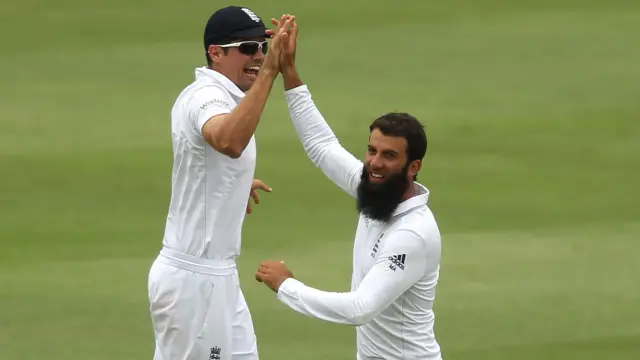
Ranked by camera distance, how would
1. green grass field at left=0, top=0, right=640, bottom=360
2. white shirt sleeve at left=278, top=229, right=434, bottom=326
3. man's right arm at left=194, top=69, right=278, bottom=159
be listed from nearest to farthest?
man's right arm at left=194, top=69, right=278, bottom=159 → white shirt sleeve at left=278, top=229, right=434, bottom=326 → green grass field at left=0, top=0, right=640, bottom=360

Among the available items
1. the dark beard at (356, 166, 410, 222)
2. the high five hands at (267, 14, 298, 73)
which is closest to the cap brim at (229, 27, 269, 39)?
the high five hands at (267, 14, 298, 73)

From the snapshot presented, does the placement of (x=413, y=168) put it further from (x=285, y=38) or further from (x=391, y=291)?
(x=285, y=38)

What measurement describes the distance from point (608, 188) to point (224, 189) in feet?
21.9

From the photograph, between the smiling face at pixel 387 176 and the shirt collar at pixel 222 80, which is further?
the shirt collar at pixel 222 80

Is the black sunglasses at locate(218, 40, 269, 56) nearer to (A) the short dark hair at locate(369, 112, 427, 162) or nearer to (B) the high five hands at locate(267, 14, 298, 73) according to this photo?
(B) the high five hands at locate(267, 14, 298, 73)

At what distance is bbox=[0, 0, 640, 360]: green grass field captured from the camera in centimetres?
925

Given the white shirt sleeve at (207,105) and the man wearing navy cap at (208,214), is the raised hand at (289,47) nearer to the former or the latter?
the man wearing navy cap at (208,214)

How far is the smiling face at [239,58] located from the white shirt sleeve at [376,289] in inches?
38.0

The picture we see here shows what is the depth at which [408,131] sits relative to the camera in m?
6.09

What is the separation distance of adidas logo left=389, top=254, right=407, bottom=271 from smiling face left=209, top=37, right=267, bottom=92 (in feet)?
3.39

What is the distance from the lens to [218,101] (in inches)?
235

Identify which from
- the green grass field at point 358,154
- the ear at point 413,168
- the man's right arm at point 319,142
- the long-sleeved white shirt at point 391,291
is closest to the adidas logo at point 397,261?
the long-sleeved white shirt at point 391,291

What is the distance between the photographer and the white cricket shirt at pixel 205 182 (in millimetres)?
6055

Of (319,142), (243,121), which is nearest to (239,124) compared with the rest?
(243,121)
